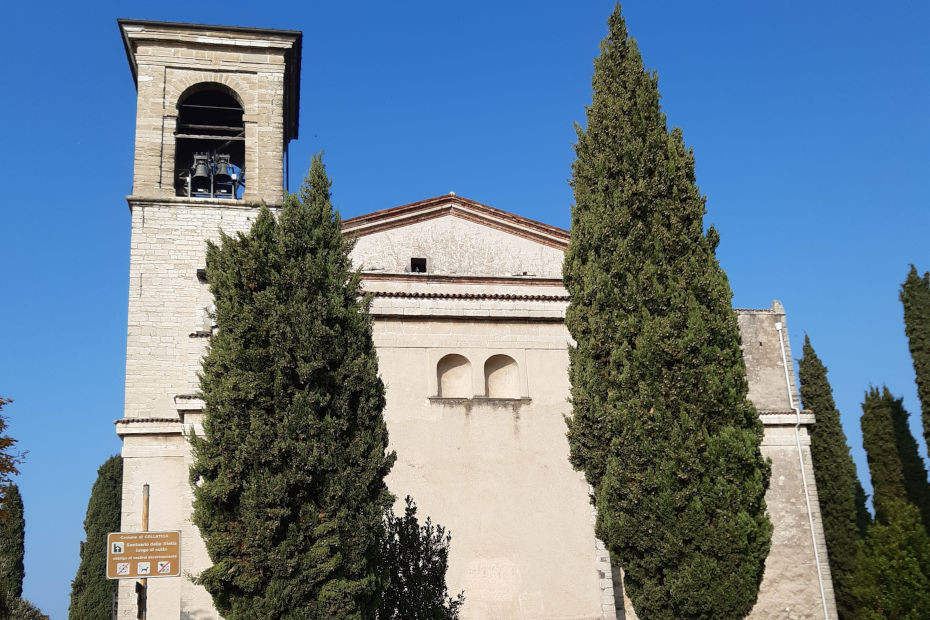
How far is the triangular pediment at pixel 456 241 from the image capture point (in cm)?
1678

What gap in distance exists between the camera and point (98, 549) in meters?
24.7

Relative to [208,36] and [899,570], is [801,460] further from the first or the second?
[208,36]

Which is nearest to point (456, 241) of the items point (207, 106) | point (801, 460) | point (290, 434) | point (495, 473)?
point (495, 473)

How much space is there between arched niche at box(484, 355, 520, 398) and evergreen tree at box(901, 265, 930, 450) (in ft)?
23.1

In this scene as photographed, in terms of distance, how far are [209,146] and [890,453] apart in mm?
17840

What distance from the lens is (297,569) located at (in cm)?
877

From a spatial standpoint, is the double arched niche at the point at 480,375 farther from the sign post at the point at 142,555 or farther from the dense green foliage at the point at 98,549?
the dense green foliage at the point at 98,549

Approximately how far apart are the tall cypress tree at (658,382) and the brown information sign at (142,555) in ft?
16.9

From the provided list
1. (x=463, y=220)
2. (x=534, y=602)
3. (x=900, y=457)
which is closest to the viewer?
(x=534, y=602)

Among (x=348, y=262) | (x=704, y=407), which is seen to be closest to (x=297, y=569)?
(x=348, y=262)

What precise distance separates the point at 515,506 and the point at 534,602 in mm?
1529

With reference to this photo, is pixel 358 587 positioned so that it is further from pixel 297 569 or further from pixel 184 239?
pixel 184 239

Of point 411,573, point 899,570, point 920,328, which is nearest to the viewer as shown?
point 411,573

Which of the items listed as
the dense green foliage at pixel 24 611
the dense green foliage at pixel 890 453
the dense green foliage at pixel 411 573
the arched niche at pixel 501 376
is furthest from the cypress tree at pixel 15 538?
the dense green foliage at pixel 890 453
